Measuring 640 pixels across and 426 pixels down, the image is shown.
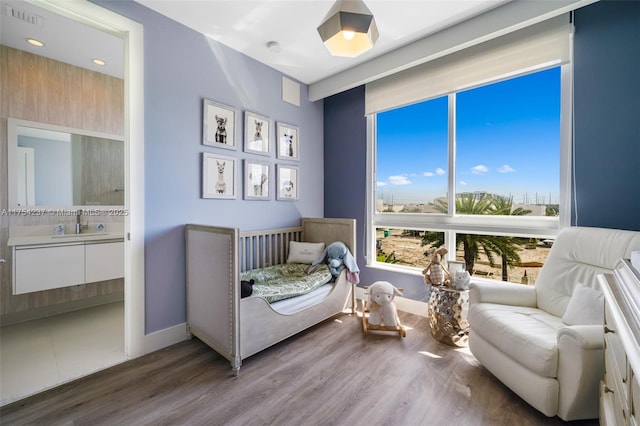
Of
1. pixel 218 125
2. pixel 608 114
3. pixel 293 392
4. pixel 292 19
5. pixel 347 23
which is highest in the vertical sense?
pixel 292 19

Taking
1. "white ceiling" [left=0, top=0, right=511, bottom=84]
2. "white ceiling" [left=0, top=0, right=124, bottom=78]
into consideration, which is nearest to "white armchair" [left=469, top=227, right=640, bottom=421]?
"white ceiling" [left=0, top=0, right=511, bottom=84]

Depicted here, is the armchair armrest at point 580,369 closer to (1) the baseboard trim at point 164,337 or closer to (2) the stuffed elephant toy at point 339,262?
(2) the stuffed elephant toy at point 339,262

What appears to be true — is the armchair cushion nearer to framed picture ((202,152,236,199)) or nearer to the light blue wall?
the light blue wall

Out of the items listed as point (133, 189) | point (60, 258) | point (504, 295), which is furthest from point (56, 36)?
point (504, 295)

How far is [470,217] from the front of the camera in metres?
2.56

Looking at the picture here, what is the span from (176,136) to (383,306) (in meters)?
2.33

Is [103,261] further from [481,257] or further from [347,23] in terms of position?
[481,257]

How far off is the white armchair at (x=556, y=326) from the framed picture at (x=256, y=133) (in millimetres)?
Result: 2369

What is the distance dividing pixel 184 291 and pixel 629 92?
12.0 ft

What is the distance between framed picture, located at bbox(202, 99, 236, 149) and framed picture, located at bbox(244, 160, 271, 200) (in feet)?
0.92

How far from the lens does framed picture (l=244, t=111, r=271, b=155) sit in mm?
2748

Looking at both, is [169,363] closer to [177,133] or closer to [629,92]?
[177,133]

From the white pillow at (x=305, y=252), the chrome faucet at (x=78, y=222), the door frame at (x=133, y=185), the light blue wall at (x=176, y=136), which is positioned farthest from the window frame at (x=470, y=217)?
the chrome faucet at (x=78, y=222)

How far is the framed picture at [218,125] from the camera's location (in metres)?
2.42
